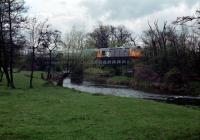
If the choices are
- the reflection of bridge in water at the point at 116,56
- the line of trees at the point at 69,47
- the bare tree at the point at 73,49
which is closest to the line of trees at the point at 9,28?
the line of trees at the point at 69,47

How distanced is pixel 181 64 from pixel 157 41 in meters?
18.0

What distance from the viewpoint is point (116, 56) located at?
103 metres

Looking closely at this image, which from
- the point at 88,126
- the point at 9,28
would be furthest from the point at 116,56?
the point at 88,126

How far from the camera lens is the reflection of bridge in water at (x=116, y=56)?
10063 cm

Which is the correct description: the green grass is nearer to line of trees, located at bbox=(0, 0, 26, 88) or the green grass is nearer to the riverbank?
line of trees, located at bbox=(0, 0, 26, 88)

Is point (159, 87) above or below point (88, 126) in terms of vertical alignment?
below

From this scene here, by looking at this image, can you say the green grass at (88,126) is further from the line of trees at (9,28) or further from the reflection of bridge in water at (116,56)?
the reflection of bridge in water at (116,56)

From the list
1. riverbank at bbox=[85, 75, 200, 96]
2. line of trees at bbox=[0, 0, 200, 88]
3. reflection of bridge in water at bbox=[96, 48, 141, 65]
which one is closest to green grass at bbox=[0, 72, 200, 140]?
line of trees at bbox=[0, 0, 200, 88]

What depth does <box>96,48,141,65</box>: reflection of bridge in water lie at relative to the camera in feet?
330

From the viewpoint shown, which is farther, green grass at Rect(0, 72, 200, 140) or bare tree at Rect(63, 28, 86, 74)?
bare tree at Rect(63, 28, 86, 74)

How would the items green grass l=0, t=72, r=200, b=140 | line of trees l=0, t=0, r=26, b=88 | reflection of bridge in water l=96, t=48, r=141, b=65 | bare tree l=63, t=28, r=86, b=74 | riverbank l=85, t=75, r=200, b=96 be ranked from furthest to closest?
reflection of bridge in water l=96, t=48, r=141, b=65
bare tree l=63, t=28, r=86, b=74
riverbank l=85, t=75, r=200, b=96
line of trees l=0, t=0, r=26, b=88
green grass l=0, t=72, r=200, b=140

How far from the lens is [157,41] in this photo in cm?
8162

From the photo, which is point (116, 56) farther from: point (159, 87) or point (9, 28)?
point (9, 28)

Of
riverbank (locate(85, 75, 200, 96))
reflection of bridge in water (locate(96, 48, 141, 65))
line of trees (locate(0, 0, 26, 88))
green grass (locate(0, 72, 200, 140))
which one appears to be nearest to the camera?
green grass (locate(0, 72, 200, 140))
